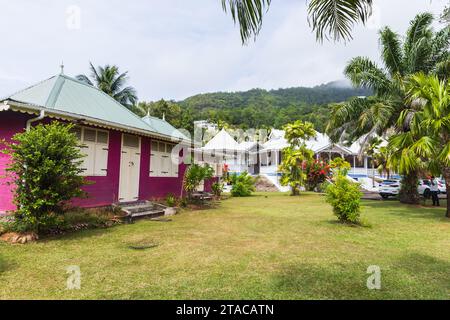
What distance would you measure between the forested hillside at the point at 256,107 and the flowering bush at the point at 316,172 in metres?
13.2

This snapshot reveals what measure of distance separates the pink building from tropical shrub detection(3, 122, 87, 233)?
3.12ft

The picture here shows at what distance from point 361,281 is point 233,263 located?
2.10 meters

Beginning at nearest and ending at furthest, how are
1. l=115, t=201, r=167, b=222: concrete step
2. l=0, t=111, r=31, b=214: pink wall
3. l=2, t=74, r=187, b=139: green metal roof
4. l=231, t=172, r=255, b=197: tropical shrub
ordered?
l=0, t=111, r=31, b=214: pink wall → l=2, t=74, r=187, b=139: green metal roof → l=115, t=201, r=167, b=222: concrete step → l=231, t=172, r=255, b=197: tropical shrub

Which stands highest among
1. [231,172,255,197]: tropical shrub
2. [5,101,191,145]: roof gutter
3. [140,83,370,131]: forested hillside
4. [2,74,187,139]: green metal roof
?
[140,83,370,131]: forested hillside

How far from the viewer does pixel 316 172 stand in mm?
22938

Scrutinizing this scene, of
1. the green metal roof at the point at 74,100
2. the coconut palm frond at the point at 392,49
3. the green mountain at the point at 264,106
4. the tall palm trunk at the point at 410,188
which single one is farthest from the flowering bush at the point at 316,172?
the green mountain at the point at 264,106

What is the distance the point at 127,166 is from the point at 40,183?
4.13 m

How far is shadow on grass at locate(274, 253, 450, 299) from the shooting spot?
393 cm

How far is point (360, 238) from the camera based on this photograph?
7430 mm

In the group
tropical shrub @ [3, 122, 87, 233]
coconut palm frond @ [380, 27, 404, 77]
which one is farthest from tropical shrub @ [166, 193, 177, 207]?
coconut palm frond @ [380, 27, 404, 77]

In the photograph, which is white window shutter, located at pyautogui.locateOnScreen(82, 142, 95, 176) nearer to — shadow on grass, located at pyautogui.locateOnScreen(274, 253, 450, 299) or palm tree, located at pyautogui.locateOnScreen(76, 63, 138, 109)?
shadow on grass, located at pyautogui.locateOnScreen(274, 253, 450, 299)

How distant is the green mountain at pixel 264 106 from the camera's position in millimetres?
65562

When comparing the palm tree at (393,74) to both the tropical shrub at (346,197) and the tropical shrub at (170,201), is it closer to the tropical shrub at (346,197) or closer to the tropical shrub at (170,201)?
the tropical shrub at (346,197)
